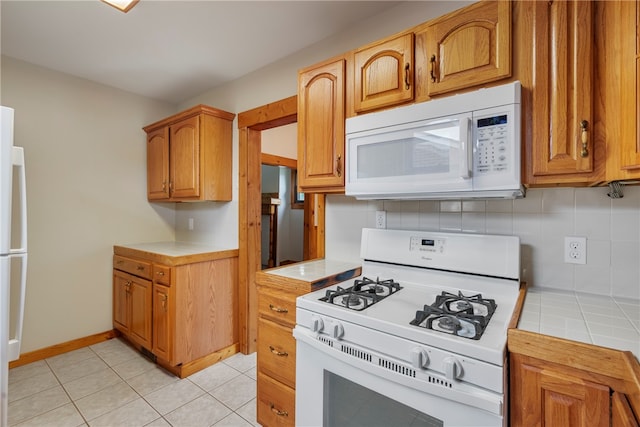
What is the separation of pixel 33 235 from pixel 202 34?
2.22 m

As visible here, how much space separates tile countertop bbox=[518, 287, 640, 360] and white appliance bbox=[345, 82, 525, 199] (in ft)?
1.48

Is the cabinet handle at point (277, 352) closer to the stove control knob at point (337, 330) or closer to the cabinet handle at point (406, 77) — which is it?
the stove control knob at point (337, 330)

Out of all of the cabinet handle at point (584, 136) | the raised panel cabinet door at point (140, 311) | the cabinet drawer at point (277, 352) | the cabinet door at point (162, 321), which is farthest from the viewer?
the raised panel cabinet door at point (140, 311)

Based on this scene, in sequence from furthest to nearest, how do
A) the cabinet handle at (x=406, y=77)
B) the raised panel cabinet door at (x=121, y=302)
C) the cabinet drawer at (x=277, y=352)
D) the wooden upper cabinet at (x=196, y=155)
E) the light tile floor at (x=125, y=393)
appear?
1. the raised panel cabinet door at (x=121, y=302)
2. the wooden upper cabinet at (x=196, y=155)
3. the light tile floor at (x=125, y=393)
4. the cabinet drawer at (x=277, y=352)
5. the cabinet handle at (x=406, y=77)

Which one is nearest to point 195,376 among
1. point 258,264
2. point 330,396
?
point 258,264

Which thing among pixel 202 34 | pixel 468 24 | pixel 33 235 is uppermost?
pixel 202 34

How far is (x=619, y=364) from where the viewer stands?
2.43ft

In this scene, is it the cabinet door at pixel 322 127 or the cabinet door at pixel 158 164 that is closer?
the cabinet door at pixel 322 127

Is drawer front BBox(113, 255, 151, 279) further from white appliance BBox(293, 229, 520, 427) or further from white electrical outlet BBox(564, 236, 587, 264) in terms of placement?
white electrical outlet BBox(564, 236, 587, 264)

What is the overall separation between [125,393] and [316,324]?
1.76m

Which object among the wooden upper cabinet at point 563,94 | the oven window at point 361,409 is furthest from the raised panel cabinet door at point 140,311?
the wooden upper cabinet at point 563,94

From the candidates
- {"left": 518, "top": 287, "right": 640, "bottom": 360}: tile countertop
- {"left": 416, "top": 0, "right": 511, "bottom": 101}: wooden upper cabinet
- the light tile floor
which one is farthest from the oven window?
{"left": 416, "top": 0, "right": 511, "bottom": 101}: wooden upper cabinet

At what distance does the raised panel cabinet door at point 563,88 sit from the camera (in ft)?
3.34

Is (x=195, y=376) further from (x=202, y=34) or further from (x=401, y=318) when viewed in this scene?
(x=202, y=34)
